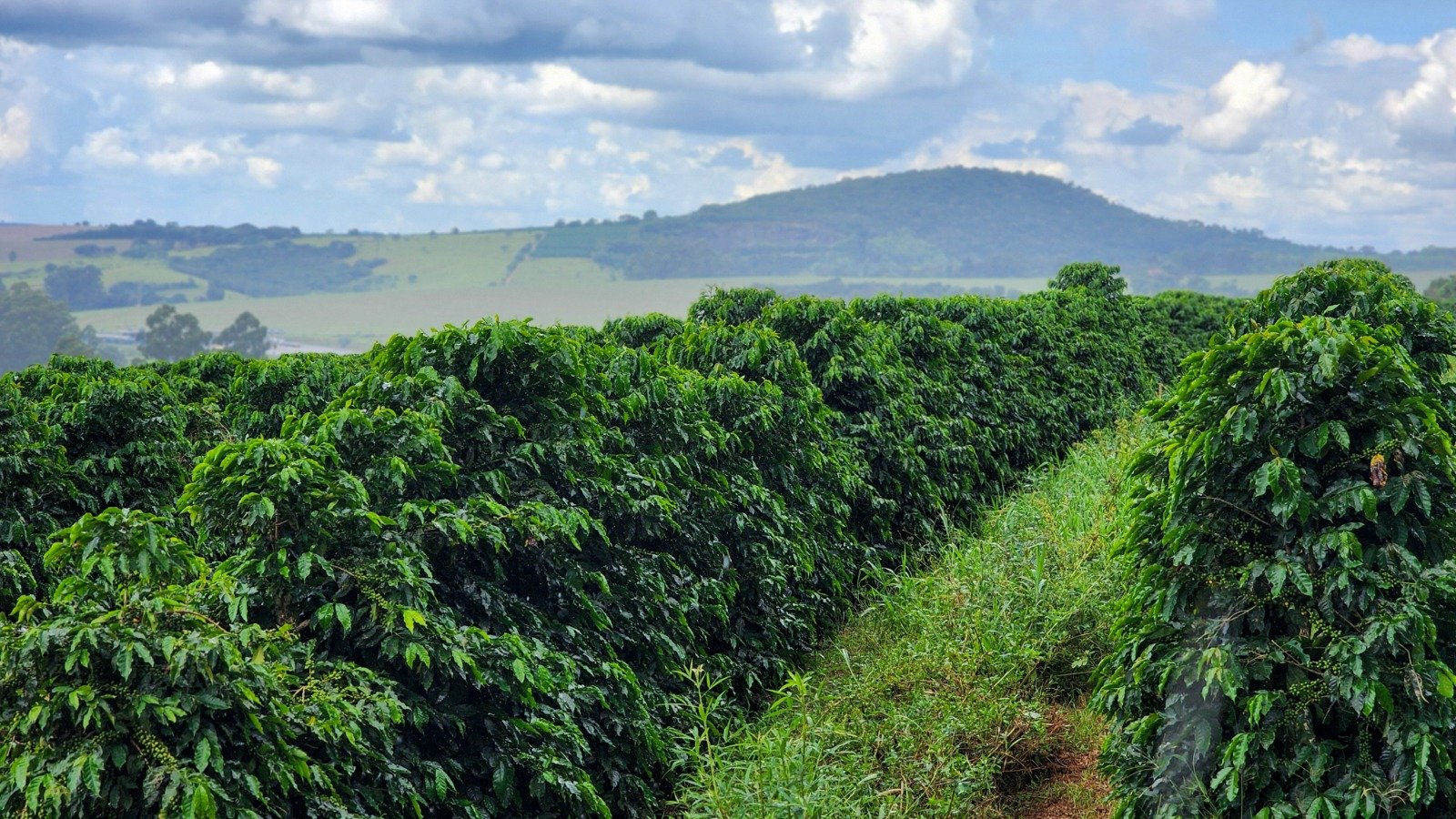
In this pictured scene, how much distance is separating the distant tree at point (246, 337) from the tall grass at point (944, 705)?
86212mm

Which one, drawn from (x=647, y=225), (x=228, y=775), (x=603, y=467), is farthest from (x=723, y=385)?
(x=647, y=225)

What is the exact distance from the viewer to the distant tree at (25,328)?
298 feet

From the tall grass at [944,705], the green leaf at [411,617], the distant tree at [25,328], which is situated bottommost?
the distant tree at [25,328]

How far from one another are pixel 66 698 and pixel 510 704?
74.3 inches

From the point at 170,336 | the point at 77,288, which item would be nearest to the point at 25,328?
the point at 170,336

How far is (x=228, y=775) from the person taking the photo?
351cm

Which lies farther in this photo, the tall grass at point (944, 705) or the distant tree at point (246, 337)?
the distant tree at point (246, 337)

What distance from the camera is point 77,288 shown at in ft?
428

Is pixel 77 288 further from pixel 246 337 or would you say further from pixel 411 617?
pixel 411 617

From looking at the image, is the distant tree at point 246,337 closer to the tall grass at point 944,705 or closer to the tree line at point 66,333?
the tree line at point 66,333

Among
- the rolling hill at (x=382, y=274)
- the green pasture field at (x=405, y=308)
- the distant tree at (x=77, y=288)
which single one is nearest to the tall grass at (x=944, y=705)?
the green pasture field at (x=405, y=308)

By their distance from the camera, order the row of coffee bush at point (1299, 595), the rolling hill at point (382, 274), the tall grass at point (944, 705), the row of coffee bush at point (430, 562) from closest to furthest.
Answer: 1. the row of coffee bush at point (430, 562)
2. the row of coffee bush at point (1299, 595)
3. the tall grass at point (944, 705)
4. the rolling hill at point (382, 274)

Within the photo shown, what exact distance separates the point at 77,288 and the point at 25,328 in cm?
4423

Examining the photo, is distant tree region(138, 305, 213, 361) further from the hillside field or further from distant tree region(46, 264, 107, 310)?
distant tree region(46, 264, 107, 310)
